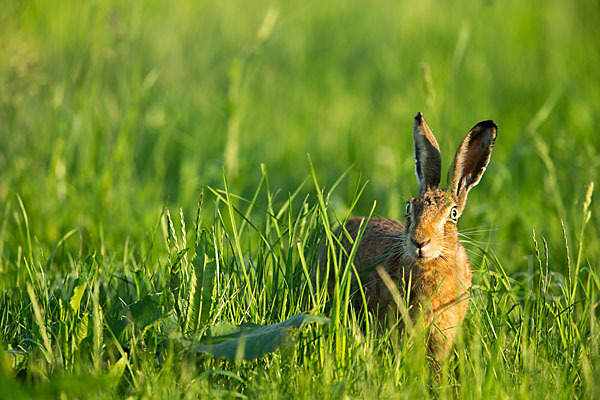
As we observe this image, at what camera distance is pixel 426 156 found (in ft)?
11.1

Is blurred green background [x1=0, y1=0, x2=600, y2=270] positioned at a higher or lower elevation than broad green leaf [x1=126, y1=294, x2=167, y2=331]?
higher

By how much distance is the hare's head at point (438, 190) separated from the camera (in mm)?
3143

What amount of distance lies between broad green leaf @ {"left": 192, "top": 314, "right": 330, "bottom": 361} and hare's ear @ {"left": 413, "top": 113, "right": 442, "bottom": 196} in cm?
108

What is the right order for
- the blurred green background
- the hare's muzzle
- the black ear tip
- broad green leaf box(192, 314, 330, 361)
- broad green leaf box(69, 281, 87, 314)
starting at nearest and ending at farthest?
1. broad green leaf box(192, 314, 330, 361)
2. broad green leaf box(69, 281, 87, 314)
3. the hare's muzzle
4. the black ear tip
5. the blurred green background

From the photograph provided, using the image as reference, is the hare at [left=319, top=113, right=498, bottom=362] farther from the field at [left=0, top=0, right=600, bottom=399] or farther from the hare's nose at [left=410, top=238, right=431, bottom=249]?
the field at [left=0, top=0, right=600, bottom=399]

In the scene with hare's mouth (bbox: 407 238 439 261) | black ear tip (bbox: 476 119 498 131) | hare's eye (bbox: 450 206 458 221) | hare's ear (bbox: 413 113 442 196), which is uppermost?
black ear tip (bbox: 476 119 498 131)

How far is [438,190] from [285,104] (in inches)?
157

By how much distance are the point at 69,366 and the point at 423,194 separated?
177 centimetres

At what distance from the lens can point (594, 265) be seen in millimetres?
4133

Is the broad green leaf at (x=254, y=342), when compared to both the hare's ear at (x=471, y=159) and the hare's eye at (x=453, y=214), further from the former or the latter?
the hare's ear at (x=471, y=159)

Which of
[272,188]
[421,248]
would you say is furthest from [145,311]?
[272,188]

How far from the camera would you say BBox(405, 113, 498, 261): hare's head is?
3.14 m

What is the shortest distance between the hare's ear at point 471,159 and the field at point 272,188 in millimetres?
411

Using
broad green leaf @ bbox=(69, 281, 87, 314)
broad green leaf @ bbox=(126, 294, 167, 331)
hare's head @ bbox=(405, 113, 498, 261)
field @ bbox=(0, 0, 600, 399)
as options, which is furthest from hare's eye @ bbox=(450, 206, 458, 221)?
broad green leaf @ bbox=(69, 281, 87, 314)
